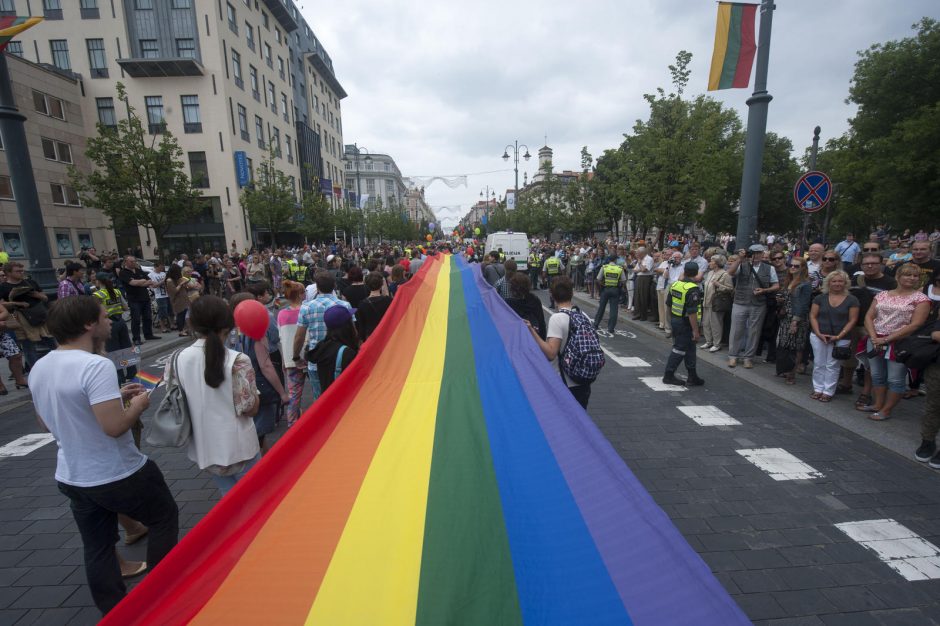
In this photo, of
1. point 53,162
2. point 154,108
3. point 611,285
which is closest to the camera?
point 611,285

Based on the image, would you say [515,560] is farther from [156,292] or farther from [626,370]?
[156,292]

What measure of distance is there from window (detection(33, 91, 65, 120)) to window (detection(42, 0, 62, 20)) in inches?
265

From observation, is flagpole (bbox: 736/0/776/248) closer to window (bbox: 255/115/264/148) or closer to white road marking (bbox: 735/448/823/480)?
white road marking (bbox: 735/448/823/480)

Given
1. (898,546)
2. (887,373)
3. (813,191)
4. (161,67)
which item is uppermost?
(161,67)

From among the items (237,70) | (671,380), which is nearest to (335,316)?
(671,380)

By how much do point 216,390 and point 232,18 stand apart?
128 feet

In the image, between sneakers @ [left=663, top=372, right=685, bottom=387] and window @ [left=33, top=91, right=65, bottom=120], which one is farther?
window @ [left=33, top=91, right=65, bottom=120]

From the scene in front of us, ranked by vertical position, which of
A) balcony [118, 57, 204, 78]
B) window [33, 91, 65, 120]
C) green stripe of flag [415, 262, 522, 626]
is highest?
balcony [118, 57, 204, 78]

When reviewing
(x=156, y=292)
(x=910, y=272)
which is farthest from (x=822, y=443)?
(x=156, y=292)

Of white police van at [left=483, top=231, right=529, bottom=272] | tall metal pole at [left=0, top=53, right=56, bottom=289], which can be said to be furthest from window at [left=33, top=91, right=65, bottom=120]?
white police van at [left=483, top=231, right=529, bottom=272]

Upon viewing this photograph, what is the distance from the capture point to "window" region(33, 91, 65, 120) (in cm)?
2536

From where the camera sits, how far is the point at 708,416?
580 cm

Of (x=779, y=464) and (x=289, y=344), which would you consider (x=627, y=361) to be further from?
(x=289, y=344)

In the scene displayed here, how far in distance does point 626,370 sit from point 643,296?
4.88 metres
